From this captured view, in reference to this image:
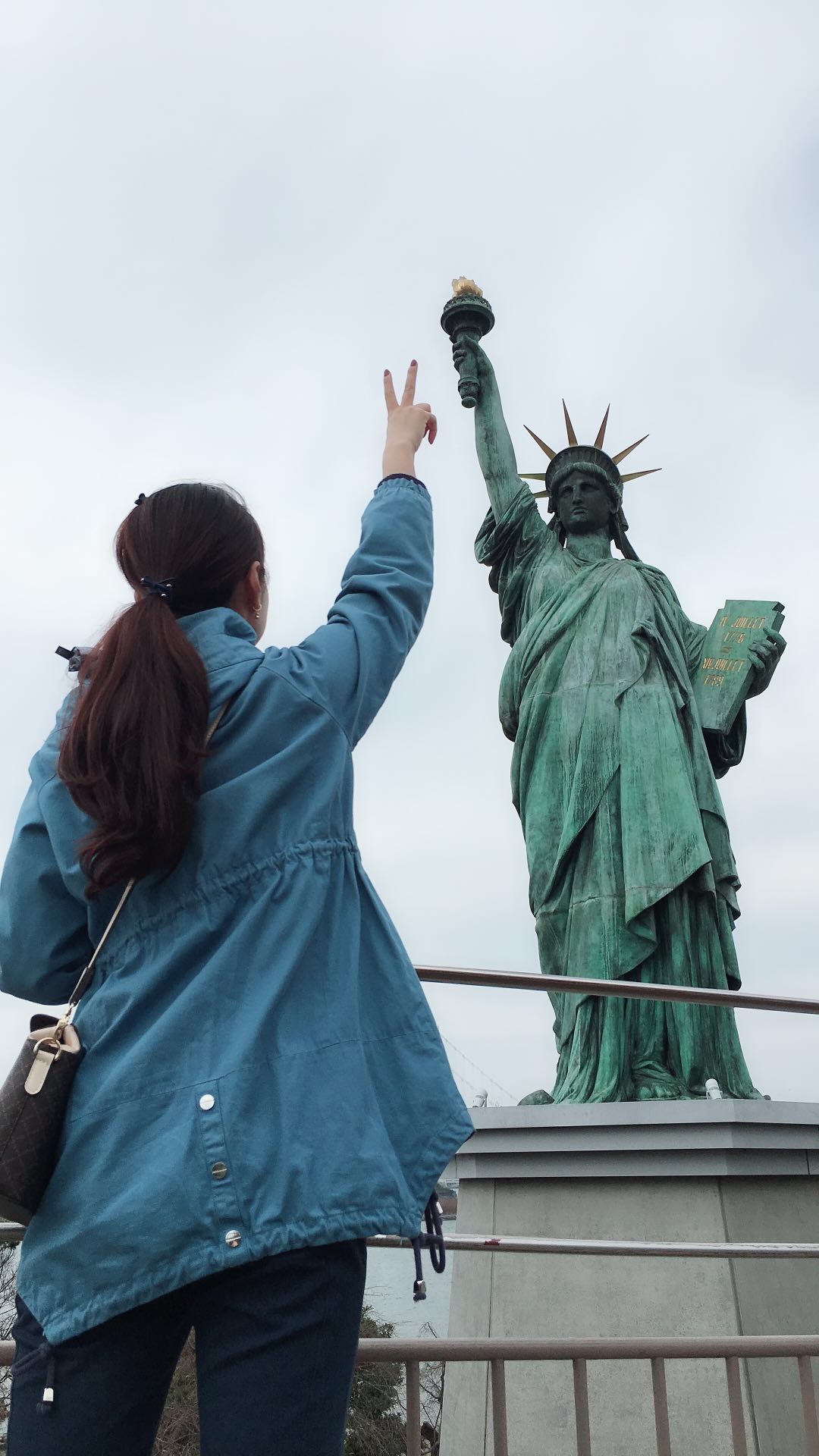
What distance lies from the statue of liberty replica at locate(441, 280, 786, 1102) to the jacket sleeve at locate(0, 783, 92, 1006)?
4.05 metres

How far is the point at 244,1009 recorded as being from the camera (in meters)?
0.89

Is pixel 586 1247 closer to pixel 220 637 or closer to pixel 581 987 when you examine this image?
pixel 581 987

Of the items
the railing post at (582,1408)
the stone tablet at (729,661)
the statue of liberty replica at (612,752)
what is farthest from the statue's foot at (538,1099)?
the railing post at (582,1408)

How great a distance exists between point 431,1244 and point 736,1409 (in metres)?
1.16

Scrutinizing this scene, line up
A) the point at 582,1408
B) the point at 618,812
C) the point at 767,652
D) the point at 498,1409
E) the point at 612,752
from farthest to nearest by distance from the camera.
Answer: the point at 767,652 < the point at 612,752 < the point at 618,812 < the point at 582,1408 < the point at 498,1409

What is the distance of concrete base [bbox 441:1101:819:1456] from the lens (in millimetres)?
3729

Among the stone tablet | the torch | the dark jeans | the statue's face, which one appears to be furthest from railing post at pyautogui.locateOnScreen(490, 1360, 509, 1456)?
the torch

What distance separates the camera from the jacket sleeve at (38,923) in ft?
3.32

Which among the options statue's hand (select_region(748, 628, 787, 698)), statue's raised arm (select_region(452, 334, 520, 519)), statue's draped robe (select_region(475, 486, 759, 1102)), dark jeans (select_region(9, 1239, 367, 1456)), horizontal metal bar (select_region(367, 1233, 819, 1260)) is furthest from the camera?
statue's raised arm (select_region(452, 334, 520, 519))

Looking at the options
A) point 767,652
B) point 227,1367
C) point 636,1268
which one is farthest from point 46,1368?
point 767,652

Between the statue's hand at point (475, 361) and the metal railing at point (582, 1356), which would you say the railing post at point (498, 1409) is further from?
the statue's hand at point (475, 361)

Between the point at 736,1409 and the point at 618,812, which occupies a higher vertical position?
the point at 618,812

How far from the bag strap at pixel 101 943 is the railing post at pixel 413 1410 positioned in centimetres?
86

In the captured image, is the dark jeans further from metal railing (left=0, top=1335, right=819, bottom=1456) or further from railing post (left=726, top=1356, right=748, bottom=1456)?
→ railing post (left=726, top=1356, right=748, bottom=1456)
